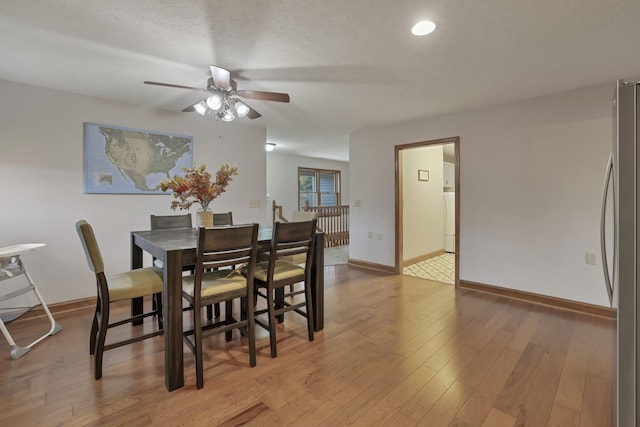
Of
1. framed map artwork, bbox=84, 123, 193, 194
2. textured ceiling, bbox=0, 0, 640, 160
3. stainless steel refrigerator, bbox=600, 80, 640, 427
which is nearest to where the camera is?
stainless steel refrigerator, bbox=600, 80, 640, 427

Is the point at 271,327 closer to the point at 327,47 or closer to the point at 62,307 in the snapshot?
the point at 327,47

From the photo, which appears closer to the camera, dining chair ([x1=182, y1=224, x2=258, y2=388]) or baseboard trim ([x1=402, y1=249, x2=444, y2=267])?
dining chair ([x1=182, y1=224, x2=258, y2=388])

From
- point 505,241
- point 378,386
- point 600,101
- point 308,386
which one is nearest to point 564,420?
point 378,386

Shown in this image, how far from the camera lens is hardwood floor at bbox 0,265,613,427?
155cm

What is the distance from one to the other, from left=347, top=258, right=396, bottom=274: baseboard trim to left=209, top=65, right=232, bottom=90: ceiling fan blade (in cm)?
348

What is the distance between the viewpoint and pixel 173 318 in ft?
5.74

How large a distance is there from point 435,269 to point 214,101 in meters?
4.15

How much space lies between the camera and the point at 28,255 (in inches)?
113

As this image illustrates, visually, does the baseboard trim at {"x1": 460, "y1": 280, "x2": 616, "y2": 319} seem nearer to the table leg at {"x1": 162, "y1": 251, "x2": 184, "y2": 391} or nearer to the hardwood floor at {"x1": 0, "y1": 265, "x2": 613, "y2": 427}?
the hardwood floor at {"x1": 0, "y1": 265, "x2": 613, "y2": 427}

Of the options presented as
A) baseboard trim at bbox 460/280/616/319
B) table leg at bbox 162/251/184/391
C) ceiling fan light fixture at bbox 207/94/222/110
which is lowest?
baseboard trim at bbox 460/280/616/319

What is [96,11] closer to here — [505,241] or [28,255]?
[28,255]

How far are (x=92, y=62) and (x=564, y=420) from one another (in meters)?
4.01

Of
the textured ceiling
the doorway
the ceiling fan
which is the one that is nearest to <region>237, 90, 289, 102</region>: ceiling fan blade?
the ceiling fan

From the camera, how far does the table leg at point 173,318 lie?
173 centimetres
